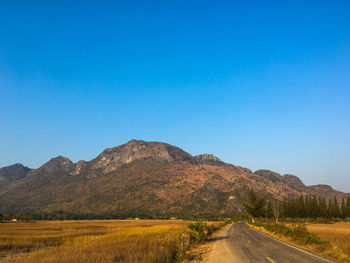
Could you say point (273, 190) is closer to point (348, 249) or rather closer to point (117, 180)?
point (117, 180)

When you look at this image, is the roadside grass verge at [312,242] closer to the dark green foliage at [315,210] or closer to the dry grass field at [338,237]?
the dry grass field at [338,237]

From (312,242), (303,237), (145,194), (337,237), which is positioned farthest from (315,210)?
(145,194)

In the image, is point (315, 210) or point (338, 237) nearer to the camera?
point (338, 237)

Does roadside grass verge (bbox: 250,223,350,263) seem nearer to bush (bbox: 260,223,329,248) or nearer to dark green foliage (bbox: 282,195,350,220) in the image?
bush (bbox: 260,223,329,248)

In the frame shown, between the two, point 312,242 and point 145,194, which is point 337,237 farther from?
point 145,194

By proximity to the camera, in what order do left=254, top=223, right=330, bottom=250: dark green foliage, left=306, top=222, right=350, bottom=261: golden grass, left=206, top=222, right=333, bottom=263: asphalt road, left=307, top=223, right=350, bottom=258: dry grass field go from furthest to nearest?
left=254, top=223, right=330, bottom=250: dark green foliage → left=307, top=223, right=350, bottom=258: dry grass field → left=306, top=222, right=350, bottom=261: golden grass → left=206, top=222, right=333, bottom=263: asphalt road

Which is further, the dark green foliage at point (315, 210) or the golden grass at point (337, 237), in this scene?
the dark green foliage at point (315, 210)

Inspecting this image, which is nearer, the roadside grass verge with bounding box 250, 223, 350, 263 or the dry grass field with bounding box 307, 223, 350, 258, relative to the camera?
the roadside grass verge with bounding box 250, 223, 350, 263

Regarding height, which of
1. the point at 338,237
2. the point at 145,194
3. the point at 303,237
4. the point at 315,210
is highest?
the point at 303,237

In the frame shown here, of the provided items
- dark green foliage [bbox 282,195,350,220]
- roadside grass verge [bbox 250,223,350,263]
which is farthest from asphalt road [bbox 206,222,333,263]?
dark green foliage [bbox 282,195,350,220]

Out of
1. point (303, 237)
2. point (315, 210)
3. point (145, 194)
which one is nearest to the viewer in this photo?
point (303, 237)

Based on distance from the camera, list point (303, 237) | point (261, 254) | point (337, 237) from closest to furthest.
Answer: point (261, 254), point (303, 237), point (337, 237)

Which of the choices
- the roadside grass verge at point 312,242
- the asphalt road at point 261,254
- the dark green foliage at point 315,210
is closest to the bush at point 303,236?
the roadside grass verge at point 312,242

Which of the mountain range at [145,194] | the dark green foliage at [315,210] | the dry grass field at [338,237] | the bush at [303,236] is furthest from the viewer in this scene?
the mountain range at [145,194]
